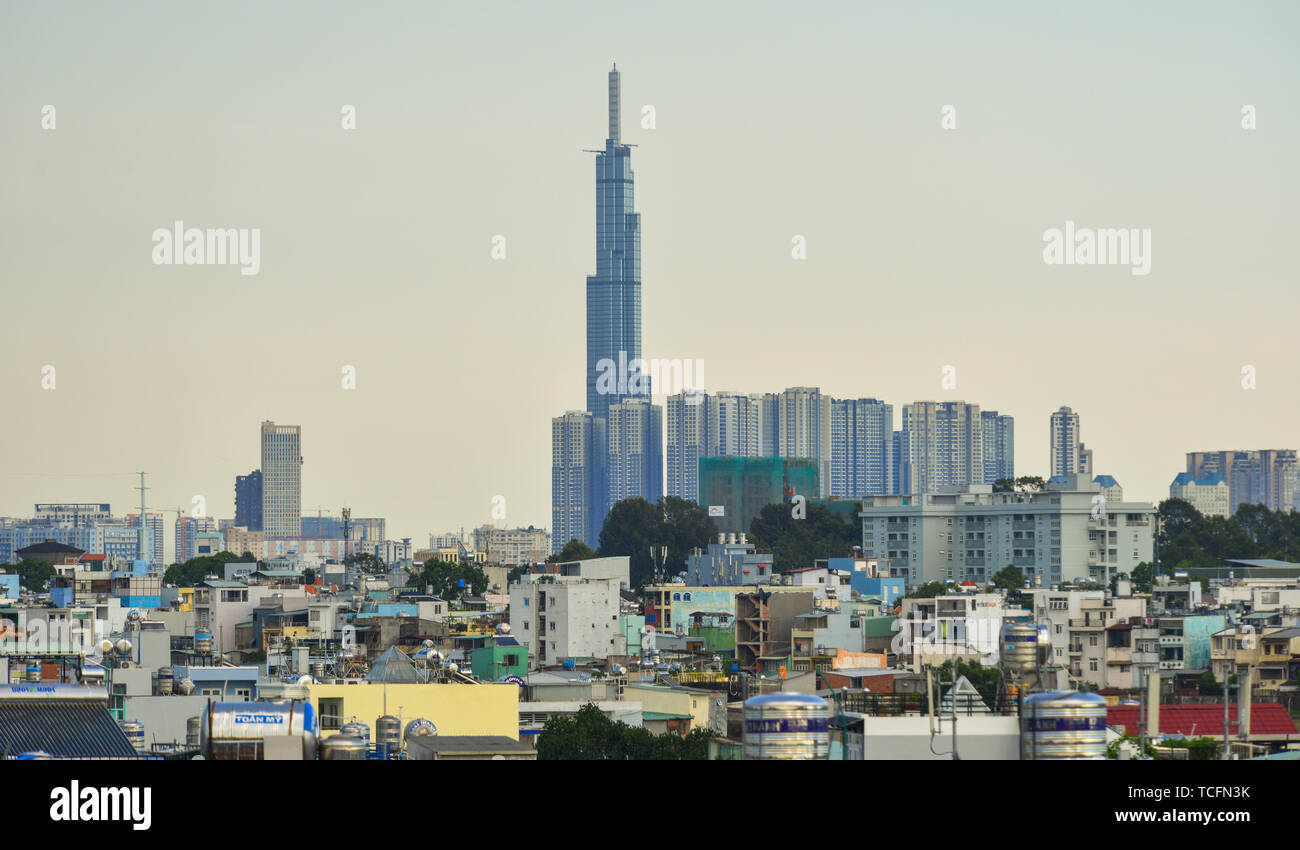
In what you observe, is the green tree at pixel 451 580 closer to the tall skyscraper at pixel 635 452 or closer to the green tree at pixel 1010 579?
the green tree at pixel 1010 579

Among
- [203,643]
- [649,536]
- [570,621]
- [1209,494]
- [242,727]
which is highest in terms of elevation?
[1209,494]

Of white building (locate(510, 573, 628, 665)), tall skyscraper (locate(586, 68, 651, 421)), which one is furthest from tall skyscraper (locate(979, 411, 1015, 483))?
white building (locate(510, 573, 628, 665))

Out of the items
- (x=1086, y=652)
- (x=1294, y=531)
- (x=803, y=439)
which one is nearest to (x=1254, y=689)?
(x=1086, y=652)

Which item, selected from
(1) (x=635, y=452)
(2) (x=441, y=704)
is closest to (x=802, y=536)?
(2) (x=441, y=704)

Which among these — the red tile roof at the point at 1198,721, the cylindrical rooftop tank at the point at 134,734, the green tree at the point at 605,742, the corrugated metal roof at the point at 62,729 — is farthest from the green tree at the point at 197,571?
the corrugated metal roof at the point at 62,729

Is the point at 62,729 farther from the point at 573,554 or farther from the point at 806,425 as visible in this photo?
the point at 806,425

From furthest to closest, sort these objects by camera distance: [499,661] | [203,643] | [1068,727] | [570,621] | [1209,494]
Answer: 1. [1209,494]
2. [570,621]
3. [203,643]
4. [499,661]
5. [1068,727]
